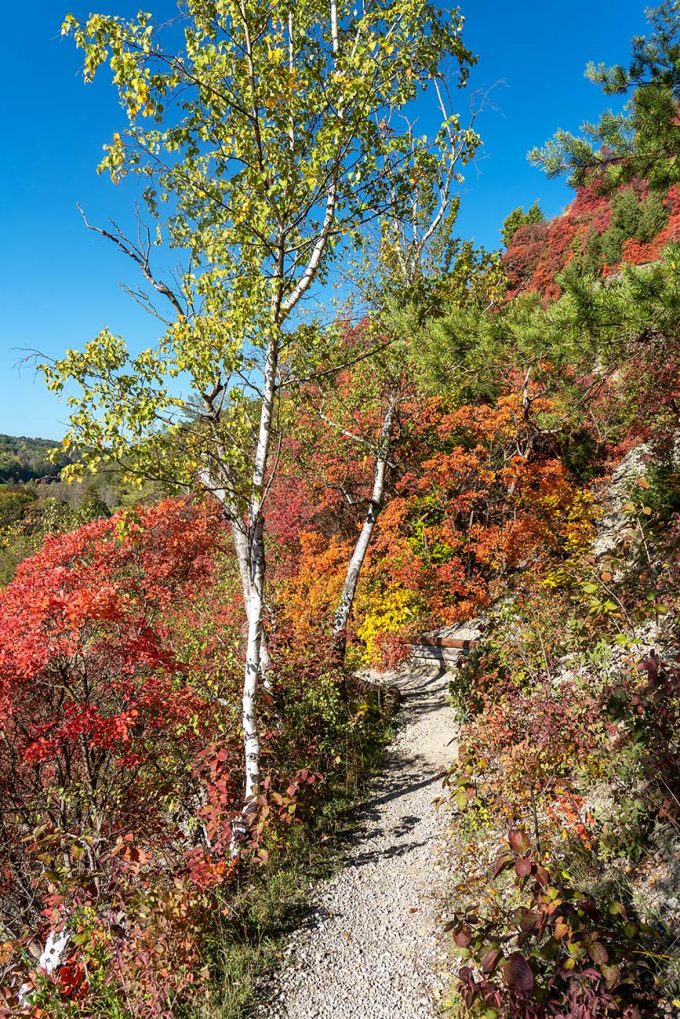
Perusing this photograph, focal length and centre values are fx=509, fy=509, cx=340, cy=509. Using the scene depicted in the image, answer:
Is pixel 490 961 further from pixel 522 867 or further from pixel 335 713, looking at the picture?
pixel 335 713

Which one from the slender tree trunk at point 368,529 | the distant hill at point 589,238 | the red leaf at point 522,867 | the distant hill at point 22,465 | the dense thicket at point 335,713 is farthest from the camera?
the distant hill at point 22,465

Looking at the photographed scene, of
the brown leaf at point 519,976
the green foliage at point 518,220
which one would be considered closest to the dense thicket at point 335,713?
the brown leaf at point 519,976

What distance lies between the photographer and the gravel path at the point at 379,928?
3.61 meters

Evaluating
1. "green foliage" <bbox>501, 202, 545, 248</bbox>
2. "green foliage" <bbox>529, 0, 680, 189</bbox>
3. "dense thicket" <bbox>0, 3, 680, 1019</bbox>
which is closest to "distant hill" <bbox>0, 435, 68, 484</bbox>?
"green foliage" <bbox>501, 202, 545, 248</bbox>

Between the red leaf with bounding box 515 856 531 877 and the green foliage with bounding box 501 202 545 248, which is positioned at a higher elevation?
the green foliage with bounding box 501 202 545 248

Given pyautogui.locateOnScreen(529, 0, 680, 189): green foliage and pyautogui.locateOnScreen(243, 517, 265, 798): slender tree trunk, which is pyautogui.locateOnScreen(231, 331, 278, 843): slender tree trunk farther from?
pyautogui.locateOnScreen(529, 0, 680, 189): green foliage

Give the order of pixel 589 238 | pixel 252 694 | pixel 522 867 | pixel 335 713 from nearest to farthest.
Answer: pixel 522 867 < pixel 252 694 < pixel 335 713 < pixel 589 238

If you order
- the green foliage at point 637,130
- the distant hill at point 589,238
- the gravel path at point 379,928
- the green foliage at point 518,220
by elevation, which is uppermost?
the green foliage at point 518,220

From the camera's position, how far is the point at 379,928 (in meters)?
4.30

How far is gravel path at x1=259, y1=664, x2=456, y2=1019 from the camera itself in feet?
11.8

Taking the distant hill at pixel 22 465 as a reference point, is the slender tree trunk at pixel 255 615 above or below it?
below

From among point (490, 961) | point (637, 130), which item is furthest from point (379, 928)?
point (637, 130)

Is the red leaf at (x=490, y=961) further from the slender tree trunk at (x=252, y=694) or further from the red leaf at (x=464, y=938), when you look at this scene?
the slender tree trunk at (x=252, y=694)

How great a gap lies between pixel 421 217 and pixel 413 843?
27.4 feet
